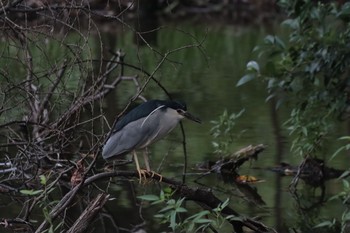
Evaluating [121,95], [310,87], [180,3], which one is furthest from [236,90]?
[180,3]

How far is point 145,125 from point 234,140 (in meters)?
3.31

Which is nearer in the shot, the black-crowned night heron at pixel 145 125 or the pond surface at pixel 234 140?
the black-crowned night heron at pixel 145 125

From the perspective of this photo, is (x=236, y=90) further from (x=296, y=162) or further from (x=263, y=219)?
(x=263, y=219)

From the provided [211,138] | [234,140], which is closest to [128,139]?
[234,140]

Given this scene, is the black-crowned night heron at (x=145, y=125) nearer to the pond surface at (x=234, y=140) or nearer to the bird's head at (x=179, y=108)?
the bird's head at (x=179, y=108)

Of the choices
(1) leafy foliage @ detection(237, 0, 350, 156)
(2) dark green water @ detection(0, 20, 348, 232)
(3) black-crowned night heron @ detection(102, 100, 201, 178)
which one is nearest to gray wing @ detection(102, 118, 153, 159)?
(3) black-crowned night heron @ detection(102, 100, 201, 178)

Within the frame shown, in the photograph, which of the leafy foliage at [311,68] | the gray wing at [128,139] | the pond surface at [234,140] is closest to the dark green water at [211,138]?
the pond surface at [234,140]

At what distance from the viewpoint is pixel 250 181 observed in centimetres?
705

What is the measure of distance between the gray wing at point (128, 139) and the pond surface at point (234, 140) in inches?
13.1

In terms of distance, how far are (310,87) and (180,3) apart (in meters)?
15.8

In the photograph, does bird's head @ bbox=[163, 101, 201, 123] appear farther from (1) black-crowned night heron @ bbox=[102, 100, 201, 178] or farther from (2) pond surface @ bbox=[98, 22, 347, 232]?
(2) pond surface @ bbox=[98, 22, 347, 232]

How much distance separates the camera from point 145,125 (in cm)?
484

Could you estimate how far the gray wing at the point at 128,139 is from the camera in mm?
4867

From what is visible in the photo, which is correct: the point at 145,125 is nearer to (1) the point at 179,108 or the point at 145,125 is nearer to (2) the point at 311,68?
(1) the point at 179,108
